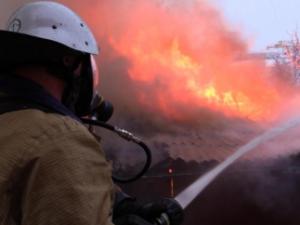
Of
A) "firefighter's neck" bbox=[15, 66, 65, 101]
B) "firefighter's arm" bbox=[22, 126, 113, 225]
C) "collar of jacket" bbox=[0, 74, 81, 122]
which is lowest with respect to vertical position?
"firefighter's arm" bbox=[22, 126, 113, 225]

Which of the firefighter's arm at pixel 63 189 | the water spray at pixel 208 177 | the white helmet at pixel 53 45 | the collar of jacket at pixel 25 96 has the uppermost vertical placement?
the white helmet at pixel 53 45

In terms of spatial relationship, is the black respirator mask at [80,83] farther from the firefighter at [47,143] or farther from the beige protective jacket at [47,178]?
the beige protective jacket at [47,178]

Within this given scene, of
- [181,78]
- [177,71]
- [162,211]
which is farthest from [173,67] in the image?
[162,211]

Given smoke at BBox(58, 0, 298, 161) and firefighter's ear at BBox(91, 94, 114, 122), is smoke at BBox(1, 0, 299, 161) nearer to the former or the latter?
smoke at BBox(58, 0, 298, 161)

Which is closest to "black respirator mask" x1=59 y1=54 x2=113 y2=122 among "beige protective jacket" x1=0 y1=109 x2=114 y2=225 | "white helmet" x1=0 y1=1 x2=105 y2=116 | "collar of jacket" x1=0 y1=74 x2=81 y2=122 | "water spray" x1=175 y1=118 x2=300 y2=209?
"white helmet" x1=0 y1=1 x2=105 y2=116

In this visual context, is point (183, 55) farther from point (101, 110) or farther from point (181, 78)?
point (101, 110)

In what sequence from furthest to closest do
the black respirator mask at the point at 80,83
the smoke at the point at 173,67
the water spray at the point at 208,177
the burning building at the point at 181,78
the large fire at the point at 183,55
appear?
the large fire at the point at 183,55, the smoke at the point at 173,67, the burning building at the point at 181,78, the water spray at the point at 208,177, the black respirator mask at the point at 80,83

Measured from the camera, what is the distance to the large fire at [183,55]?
5.70m

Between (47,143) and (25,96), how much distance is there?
0.59 feet

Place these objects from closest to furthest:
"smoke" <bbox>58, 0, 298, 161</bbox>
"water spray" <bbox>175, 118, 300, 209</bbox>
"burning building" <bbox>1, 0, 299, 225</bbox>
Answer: "water spray" <bbox>175, 118, 300, 209</bbox>, "burning building" <bbox>1, 0, 299, 225</bbox>, "smoke" <bbox>58, 0, 298, 161</bbox>

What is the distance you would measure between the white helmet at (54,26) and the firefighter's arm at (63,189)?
0.40 m

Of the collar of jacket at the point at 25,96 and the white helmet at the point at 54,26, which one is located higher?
the white helmet at the point at 54,26

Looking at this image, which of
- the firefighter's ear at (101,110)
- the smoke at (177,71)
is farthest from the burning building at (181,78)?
the firefighter's ear at (101,110)

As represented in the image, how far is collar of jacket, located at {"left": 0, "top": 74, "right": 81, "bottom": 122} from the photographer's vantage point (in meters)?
1.19
